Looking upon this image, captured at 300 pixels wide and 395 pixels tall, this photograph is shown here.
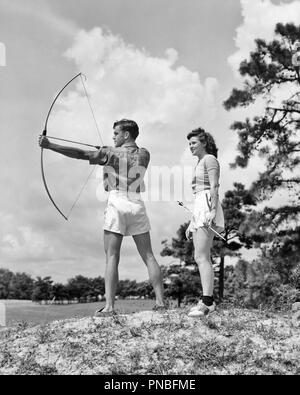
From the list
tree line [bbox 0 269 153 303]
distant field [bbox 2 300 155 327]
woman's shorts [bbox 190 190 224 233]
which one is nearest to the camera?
woman's shorts [bbox 190 190 224 233]

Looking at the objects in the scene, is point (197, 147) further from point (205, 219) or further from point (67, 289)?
point (67, 289)

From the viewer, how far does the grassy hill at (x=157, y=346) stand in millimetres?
5301

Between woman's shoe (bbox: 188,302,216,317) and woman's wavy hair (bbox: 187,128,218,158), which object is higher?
woman's wavy hair (bbox: 187,128,218,158)

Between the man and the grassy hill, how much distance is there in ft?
1.42

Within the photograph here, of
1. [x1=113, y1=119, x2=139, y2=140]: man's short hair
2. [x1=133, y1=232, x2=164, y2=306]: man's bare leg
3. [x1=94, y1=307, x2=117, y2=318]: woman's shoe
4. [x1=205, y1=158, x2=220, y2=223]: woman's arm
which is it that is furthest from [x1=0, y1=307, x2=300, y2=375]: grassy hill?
[x1=113, y1=119, x2=139, y2=140]: man's short hair

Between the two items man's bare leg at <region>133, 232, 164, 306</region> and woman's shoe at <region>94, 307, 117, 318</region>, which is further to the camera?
man's bare leg at <region>133, 232, 164, 306</region>

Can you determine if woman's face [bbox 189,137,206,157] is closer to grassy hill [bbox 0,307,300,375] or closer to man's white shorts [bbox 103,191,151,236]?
man's white shorts [bbox 103,191,151,236]

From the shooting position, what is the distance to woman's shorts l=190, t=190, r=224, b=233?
6.08 m

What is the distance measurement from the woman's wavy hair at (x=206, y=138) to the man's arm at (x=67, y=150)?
1254 mm

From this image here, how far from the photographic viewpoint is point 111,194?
6.33 m

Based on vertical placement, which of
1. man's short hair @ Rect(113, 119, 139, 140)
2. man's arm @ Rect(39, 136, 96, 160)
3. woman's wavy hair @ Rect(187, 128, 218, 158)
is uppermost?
man's short hair @ Rect(113, 119, 139, 140)

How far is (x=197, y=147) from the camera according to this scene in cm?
644
